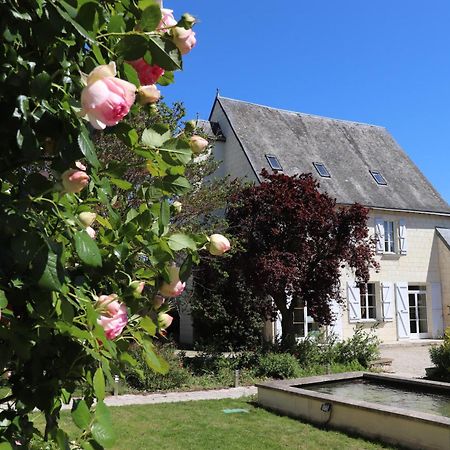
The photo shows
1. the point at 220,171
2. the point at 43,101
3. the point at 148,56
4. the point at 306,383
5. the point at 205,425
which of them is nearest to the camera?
the point at 43,101

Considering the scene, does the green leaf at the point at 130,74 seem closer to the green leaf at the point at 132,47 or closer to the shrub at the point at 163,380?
the green leaf at the point at 132,47

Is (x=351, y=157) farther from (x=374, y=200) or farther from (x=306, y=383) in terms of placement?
(x=306, y=383)

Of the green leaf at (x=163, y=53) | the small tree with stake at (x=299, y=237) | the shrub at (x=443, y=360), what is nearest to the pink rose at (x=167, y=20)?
the green leaf at (x=163, y=53)

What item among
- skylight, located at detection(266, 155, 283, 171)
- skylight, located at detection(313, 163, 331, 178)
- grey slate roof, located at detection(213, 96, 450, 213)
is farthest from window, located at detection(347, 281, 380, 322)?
skylight, located at detection(266, 155, 283, 171)

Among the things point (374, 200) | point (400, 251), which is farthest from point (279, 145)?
point (400, 251)

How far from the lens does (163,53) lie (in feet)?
4.26

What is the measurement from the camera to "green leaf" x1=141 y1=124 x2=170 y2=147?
1.51 meters

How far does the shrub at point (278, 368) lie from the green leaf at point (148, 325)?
11893mm

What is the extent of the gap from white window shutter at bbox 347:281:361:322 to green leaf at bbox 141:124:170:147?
65.2ft

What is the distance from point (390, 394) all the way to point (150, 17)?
979 centimetres

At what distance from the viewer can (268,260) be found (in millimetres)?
13359

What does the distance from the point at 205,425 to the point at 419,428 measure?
10.2 feet

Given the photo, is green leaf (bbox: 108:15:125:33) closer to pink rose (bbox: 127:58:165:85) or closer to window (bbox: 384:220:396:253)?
pink rose (bbox: 127:58:165:85)

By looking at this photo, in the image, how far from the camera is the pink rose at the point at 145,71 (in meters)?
1.39
